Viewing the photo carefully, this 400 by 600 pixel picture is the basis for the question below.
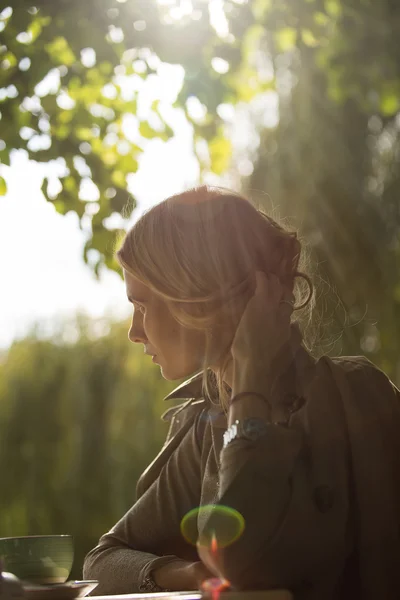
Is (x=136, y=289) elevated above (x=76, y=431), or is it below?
above

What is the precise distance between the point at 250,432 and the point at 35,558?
17.8 inches

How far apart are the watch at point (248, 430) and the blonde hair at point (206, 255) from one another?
1.16 ft

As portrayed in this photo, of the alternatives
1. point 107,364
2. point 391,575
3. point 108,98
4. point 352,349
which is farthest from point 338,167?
point 391,575

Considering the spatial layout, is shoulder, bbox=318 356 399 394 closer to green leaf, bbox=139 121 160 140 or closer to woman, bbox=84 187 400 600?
woman, bbox=84 187 400 600

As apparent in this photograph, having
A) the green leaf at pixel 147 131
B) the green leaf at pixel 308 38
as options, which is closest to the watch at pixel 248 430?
the green leaf at pixel 147 131

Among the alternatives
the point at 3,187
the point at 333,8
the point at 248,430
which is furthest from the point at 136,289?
the point at 333,8

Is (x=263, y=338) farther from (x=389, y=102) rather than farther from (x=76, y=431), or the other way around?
(x=76, y=431)

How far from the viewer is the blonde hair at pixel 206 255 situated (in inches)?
71.6

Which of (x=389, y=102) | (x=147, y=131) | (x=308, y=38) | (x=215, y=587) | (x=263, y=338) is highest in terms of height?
(x=308, y=38)

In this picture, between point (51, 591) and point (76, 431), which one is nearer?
point (51, 591)

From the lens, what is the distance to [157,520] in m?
2.11

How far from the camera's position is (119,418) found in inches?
359

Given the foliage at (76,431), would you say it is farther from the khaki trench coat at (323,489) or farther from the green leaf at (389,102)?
the khaki trench coat at (323,489)

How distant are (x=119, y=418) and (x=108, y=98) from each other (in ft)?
18.7
